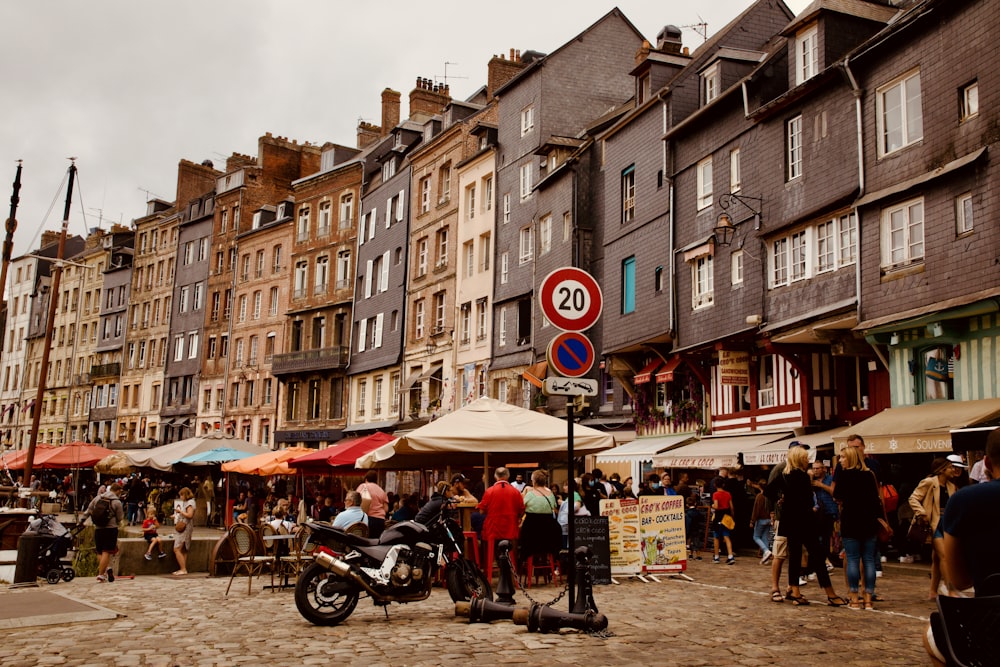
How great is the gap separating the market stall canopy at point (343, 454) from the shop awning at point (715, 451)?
693cm

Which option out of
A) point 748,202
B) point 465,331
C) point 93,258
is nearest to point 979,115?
point 748,202

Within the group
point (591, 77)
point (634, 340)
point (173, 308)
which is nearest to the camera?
point (634, 340)

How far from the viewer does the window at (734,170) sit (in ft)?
76.2

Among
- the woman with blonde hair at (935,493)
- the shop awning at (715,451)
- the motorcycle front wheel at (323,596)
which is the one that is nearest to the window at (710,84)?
the shop awning at (715,451)

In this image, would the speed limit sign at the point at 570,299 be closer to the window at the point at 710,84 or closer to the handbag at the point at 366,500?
the handbag at the point at 366,500

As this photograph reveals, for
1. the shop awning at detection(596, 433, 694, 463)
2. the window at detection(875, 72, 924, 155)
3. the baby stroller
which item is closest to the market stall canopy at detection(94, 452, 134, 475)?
the baby stroller

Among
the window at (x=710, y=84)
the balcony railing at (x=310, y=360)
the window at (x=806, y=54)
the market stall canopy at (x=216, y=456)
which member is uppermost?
the window at (x=710, y=84)

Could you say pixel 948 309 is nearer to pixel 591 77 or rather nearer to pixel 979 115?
pixel 979 115

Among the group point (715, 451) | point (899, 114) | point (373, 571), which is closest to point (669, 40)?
point (899, 114)

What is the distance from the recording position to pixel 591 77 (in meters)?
36.0

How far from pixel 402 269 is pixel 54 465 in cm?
1673

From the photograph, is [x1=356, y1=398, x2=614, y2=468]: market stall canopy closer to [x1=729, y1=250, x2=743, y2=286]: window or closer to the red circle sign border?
the red circle sign border

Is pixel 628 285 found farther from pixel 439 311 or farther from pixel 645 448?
pixel 439 311

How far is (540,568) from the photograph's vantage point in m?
13.5
